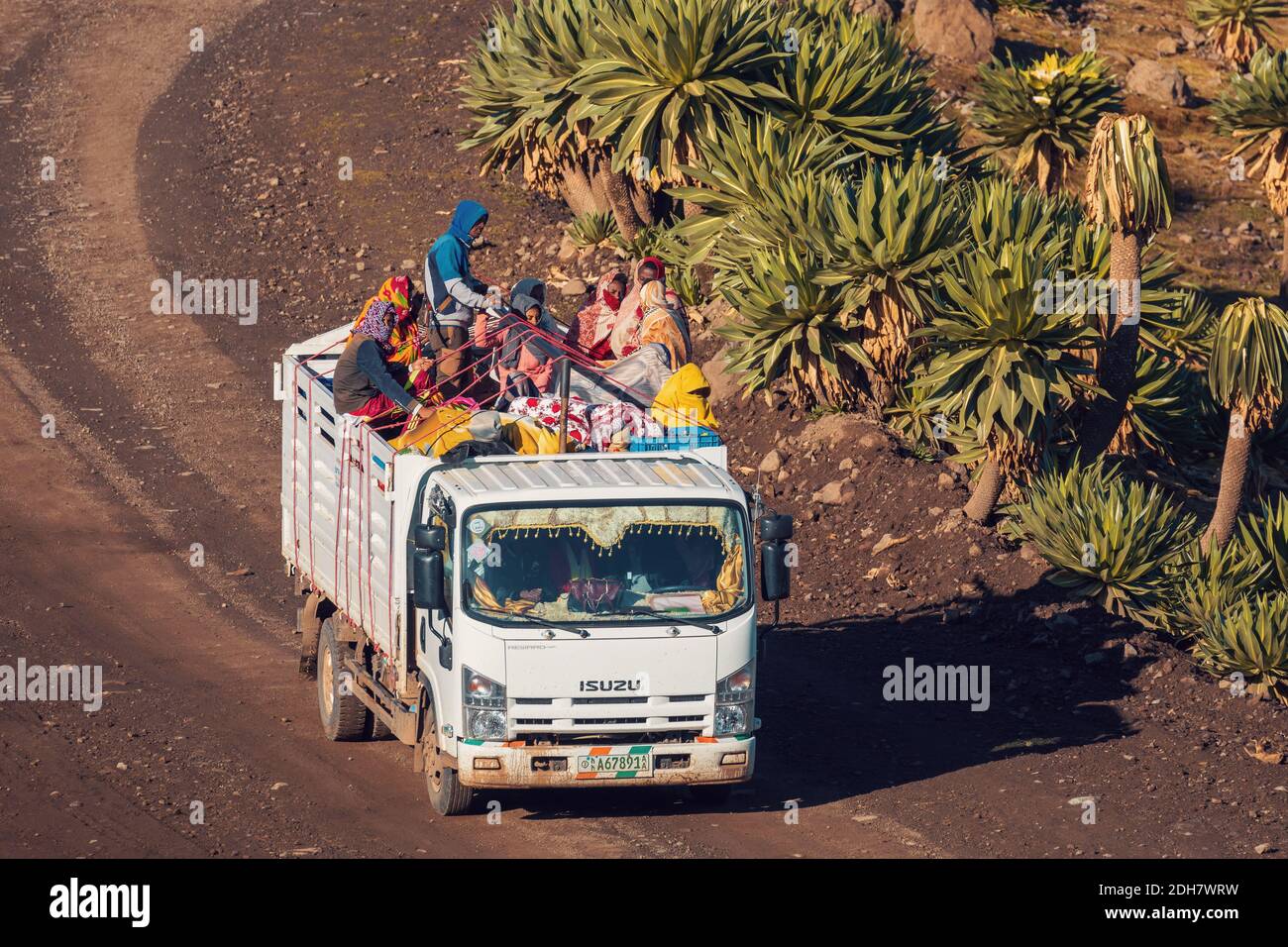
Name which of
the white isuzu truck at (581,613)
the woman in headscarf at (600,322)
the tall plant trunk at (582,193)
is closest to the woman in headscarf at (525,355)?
the woman in headscarf at (600,322)

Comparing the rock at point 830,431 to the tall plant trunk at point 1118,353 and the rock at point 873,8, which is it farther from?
the rock at point 873,8

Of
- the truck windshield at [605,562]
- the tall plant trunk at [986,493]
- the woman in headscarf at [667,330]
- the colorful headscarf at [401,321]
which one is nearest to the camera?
the truck windshield at [605,562]

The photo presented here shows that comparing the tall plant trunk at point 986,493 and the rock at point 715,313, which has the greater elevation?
the rock at point 715,313

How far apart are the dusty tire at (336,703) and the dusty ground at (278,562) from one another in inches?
6.6

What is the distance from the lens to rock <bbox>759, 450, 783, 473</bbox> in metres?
23.8

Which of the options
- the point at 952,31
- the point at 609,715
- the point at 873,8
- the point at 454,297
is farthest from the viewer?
the point at 952,31

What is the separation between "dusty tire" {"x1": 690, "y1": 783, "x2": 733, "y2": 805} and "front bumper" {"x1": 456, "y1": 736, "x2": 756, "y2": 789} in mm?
1115

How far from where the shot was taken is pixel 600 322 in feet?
61.8

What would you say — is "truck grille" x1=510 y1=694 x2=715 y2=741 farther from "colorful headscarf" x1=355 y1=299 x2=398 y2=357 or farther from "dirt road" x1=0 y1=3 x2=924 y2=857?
"colorful headscarf" x1=355 y1=299 x2=398 y2=357

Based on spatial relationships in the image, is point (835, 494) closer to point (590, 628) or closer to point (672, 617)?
point (672, 617)

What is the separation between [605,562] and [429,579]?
4.09ft

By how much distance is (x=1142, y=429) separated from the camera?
2288 centimetres

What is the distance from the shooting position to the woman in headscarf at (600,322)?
18.2 meters

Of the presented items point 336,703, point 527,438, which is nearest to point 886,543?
point 336,703
